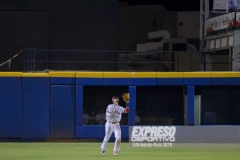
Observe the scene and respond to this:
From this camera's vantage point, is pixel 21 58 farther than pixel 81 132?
Yes

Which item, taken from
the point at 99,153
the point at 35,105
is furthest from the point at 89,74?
the point at 99,153

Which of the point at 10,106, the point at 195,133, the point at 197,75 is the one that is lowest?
the point at 195,133

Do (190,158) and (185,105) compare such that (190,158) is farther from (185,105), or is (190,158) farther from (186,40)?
(186,40)

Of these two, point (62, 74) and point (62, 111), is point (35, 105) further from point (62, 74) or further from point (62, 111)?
point (62, 74)

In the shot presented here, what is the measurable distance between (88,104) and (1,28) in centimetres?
836

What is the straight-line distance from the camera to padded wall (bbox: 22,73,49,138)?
32.0m

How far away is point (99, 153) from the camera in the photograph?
24.7 metres

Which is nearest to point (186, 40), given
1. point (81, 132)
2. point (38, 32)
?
point (38, 32)

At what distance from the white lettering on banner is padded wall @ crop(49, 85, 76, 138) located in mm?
3091

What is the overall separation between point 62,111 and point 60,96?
728 mm

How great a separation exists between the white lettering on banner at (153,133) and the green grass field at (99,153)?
137 cm

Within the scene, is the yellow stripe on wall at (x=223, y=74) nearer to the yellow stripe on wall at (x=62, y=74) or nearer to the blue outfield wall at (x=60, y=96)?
the blue outfield wall at (x=60, y=96)

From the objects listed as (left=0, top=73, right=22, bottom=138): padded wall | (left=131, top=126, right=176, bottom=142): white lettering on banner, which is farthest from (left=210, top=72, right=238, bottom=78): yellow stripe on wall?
(left=0, top=73, right=22, bottom=138): padded wall

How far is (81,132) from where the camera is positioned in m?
→ 32.3
